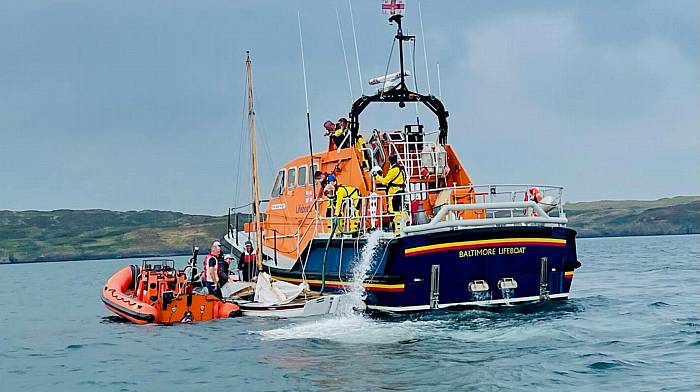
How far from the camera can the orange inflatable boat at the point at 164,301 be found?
1769 cm

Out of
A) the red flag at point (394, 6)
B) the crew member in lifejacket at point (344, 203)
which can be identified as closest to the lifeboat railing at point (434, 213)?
the crew member in lifejacket at point (344, 203)

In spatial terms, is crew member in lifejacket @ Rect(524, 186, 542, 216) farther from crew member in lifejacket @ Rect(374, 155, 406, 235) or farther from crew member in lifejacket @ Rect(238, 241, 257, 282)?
crew member in lifejacket @ Rect(238, 241, 257, 282)

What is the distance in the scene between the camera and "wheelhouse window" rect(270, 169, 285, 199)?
2158cm

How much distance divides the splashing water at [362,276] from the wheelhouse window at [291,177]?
16.6 feet

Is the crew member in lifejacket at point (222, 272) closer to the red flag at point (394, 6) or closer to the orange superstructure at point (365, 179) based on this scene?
the orange superstructure at point (365, 179)

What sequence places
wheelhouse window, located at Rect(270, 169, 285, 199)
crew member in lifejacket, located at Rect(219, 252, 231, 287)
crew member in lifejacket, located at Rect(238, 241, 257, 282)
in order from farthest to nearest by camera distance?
wheelhouse window, located at Rect(270, 169, 285, 199) → crew member in lifejacket, located at Rect(238, 241, 257, 282) → crew member in lifejacket, located at Rect(219, 252, 231, 287)

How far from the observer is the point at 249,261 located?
20859 millimetres

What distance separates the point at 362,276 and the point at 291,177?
5505 millimetres

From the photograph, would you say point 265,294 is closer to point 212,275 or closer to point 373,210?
point 212,275

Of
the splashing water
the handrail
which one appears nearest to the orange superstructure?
the splashing water

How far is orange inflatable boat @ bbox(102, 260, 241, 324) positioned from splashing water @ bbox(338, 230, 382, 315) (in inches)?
115

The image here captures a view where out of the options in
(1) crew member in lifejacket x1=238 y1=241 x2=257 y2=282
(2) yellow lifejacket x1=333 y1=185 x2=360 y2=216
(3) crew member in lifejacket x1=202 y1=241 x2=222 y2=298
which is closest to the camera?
(2) yellow lifejacket x1=333 y1=185 x2=360 y2=216

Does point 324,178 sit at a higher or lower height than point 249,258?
higher

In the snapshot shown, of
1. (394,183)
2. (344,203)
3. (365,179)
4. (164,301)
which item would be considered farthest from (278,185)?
(394,183)
